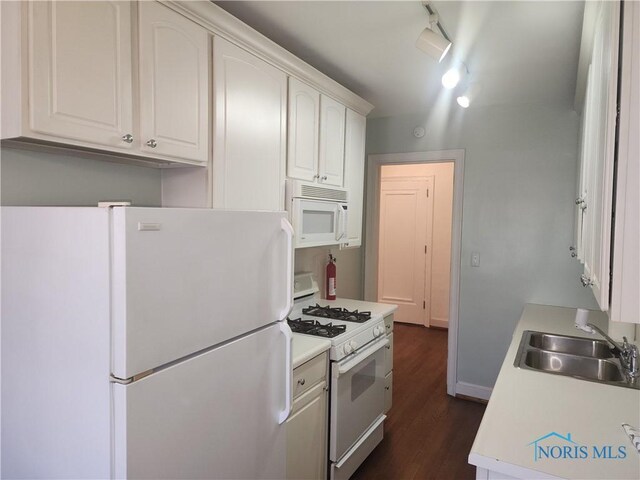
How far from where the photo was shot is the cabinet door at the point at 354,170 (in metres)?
3.01

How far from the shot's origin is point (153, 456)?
3.73ft

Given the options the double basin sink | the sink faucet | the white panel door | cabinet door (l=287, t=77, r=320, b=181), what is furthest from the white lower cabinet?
the white panel door

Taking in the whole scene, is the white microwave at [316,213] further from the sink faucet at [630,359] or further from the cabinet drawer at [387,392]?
the sink faucet at [630,359]

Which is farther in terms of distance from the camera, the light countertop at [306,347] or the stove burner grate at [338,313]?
the stove burner grate at [338,313]

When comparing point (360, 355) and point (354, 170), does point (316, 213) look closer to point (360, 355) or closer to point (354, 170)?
point (354, 170)

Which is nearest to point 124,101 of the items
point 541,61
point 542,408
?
point 542,408

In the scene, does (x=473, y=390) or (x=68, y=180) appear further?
(x=473, y=390)

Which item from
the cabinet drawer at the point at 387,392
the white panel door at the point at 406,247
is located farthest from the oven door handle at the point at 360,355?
the white panel door at the point at 406,247

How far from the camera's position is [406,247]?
5742 millimetres

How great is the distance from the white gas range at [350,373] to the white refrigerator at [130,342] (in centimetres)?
73

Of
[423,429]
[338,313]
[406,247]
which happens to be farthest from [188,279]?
[406,247]

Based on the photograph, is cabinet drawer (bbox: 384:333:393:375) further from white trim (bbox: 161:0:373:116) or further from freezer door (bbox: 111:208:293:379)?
white trim (bbox: 161:0:373:116)

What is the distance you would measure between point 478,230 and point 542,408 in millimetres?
2150

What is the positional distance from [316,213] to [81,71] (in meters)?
1.49
